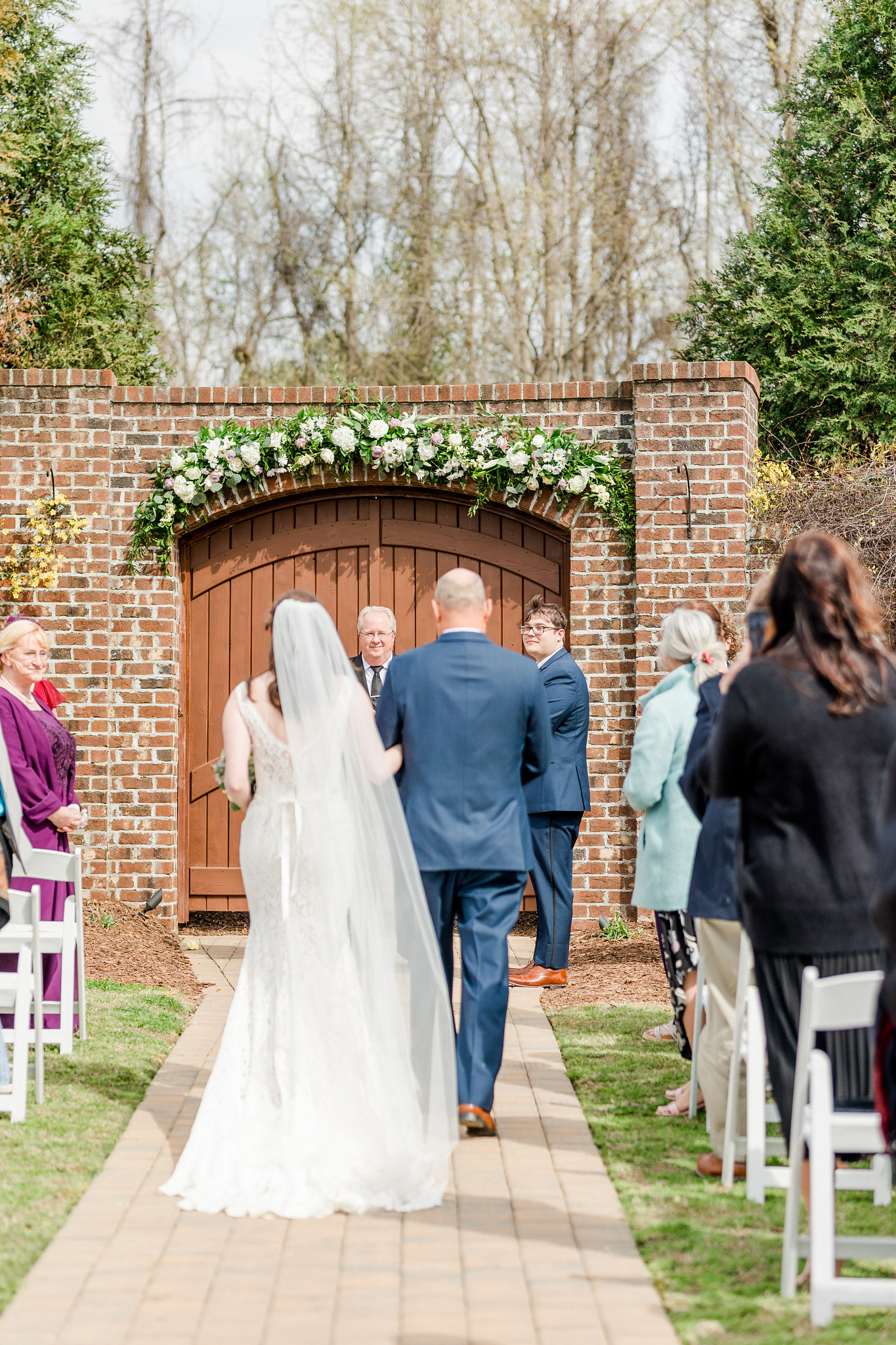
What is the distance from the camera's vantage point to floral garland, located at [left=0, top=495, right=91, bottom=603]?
902 centimetres

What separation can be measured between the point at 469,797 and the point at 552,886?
9.39 ft

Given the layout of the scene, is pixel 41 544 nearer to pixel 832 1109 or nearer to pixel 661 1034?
pixel 661 1034

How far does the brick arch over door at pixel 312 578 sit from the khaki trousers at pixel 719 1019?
4875 mm

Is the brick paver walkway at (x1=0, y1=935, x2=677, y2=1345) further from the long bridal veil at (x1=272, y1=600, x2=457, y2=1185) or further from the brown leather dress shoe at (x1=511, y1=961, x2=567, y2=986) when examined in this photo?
the brown leather dress shoe at (x1=511, y1=961, x2=567, y2=986)

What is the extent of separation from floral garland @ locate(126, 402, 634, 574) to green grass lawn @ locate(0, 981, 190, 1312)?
3171 millimetres

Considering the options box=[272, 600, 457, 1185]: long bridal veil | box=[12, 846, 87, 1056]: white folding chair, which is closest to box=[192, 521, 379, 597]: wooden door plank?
box=[12, 846, 87, 1056]: white folding chair

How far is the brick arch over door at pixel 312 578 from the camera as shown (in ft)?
30.7

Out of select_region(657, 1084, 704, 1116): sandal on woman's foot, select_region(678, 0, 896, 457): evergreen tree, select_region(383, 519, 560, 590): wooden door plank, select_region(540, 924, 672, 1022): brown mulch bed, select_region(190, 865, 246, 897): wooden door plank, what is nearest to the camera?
select_region(657, 1084, 704, 1116): sandal on woman's foot

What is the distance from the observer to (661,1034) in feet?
21.1

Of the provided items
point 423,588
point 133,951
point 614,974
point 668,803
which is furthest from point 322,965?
point 423,588

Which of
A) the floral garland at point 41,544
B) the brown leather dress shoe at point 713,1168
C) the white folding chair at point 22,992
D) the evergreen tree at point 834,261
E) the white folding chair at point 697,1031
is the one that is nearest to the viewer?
the brown leather dress shoe at point 713,1168

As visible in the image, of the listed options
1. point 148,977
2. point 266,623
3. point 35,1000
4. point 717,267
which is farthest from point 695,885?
point 717,267

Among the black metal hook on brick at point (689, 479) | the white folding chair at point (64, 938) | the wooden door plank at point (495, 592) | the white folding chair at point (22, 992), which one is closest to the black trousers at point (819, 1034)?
the white folding chair at point (22, 992)

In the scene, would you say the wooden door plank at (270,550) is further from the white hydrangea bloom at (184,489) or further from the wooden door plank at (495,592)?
the wooden door plank at (495,592)
